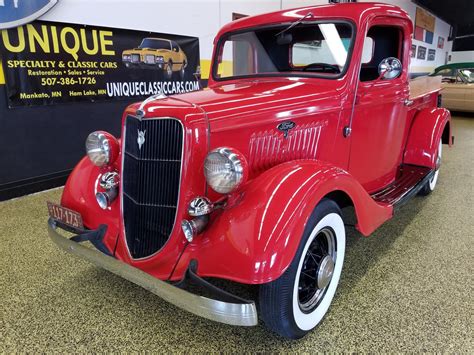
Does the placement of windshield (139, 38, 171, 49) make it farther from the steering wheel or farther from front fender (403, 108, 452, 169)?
front fender (403, 108, 452, 169)

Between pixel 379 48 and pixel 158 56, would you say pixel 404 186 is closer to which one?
pixel 379 48

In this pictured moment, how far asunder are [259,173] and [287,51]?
123 cm

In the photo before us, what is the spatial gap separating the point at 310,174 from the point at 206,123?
21.0 inches

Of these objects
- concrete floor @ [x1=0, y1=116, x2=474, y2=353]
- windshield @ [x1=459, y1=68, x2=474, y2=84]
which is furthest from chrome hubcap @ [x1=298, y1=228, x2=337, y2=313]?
windshield @ [x1=459, y1=68, x2=474, y2=84]

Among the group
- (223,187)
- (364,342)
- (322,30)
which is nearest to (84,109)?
(322,30)

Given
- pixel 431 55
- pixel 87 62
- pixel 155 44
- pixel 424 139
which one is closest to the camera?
pixel 424 139

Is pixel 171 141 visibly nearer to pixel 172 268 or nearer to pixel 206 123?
pixel 206 123

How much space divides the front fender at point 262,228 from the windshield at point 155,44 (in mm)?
3569

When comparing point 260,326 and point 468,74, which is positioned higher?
point 468,74

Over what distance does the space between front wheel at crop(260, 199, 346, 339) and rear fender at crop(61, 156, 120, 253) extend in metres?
0.88

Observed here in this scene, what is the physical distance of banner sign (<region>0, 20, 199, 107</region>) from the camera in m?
3.55

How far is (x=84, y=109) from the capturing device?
13.6 ft

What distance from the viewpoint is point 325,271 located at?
5.69 ft

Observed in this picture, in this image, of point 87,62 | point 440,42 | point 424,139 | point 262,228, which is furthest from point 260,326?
point 440,42
